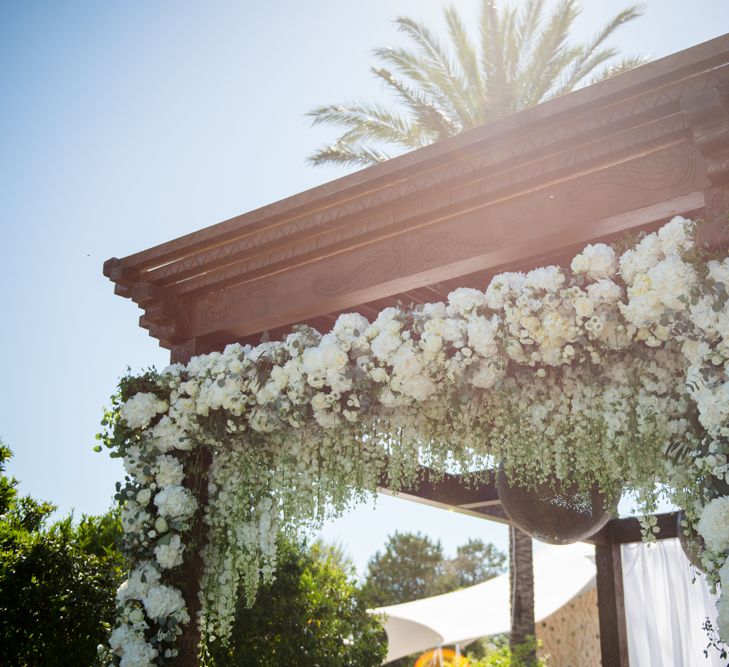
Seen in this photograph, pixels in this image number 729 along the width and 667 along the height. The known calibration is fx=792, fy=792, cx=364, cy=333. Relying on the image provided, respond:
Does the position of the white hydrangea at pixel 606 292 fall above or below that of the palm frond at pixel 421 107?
below

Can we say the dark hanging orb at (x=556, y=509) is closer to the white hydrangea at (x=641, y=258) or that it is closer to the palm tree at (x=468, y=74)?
the white hydrangea at (x=641, y=258)

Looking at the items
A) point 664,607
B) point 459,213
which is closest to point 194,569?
point 459,213

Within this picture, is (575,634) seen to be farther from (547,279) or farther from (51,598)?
(547,279)

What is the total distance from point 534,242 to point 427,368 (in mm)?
832

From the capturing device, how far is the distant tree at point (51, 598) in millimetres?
7430

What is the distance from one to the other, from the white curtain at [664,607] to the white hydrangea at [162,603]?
5333 mm

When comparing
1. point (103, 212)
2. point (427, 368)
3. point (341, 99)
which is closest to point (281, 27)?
point (103, 212)

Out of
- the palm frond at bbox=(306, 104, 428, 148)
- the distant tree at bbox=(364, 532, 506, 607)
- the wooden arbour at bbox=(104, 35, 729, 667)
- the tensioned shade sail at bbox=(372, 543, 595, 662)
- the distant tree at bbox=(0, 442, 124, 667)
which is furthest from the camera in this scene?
the distant tree at bbox=(364, 532, 506, 607)

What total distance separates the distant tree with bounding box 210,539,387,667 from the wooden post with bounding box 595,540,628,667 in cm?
285

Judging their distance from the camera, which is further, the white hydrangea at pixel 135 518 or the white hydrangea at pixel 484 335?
the white hydrangea at pixel 135 518

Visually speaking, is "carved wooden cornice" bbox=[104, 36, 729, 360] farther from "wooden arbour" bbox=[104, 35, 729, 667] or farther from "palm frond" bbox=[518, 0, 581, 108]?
"palm frond" bbox=[518, 0, 581, 108]

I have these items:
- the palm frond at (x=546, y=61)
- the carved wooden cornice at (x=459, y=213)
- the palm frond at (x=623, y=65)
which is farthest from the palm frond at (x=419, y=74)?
the carved wooden cornice at (x=459, y=213)

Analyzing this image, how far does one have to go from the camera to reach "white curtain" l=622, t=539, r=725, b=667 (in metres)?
7.95

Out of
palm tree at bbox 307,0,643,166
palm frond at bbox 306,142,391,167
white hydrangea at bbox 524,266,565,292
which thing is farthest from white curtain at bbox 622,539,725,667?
palm frond at bbox 306,142,391,167
